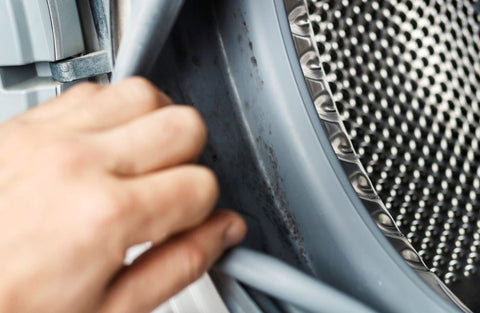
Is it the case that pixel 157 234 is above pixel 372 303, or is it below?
above

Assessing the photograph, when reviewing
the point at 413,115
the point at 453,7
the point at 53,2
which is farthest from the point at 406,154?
the point at 53,2

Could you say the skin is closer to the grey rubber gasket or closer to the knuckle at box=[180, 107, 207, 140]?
the knuckle at box=[180, 107, 207, 140]

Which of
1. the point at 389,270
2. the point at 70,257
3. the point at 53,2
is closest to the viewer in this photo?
the point at 70,257

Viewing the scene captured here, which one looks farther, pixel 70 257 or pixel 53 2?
pixel 53 2

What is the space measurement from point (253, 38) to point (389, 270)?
0.20 metres

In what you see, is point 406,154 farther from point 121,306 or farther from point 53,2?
point 53,2

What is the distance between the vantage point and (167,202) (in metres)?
0.26

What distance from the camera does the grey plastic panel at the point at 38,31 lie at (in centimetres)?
62

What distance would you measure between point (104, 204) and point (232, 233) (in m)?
0.10

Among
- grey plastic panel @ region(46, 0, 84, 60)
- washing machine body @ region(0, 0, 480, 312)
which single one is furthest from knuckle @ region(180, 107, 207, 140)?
grey plastic panel @ region(46, 0, 84, 60)

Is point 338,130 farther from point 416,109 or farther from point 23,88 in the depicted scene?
point 23,88

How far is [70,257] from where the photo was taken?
241 millimetres

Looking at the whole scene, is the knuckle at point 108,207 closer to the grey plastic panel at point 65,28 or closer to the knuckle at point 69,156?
the knuckle at point 69,156

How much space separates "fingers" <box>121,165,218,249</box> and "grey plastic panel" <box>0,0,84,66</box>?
0.43 metres
